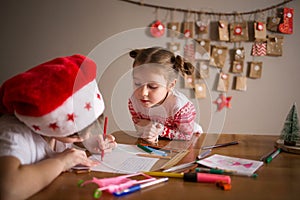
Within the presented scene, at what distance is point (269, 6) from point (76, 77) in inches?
79.3

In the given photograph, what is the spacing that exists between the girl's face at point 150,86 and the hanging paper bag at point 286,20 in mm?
1589

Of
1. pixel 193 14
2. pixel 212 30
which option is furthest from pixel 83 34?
pixel 212 30

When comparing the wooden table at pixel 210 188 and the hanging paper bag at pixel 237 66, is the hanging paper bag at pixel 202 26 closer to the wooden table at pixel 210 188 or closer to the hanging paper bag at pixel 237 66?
the hanging paper bag at pixel 237 66

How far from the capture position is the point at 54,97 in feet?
1.92

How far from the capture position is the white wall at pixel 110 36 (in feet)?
7.22

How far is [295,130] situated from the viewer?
908mm

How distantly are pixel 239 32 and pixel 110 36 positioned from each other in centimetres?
101

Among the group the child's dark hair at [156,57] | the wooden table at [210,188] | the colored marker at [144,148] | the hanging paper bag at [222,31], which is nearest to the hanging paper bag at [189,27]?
the hanging paper bag at [222,31]

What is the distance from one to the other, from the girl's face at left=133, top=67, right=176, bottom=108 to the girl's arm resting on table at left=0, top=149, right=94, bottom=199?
0.38 m

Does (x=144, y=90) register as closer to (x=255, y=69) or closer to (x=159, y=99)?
(x=159, y=99)

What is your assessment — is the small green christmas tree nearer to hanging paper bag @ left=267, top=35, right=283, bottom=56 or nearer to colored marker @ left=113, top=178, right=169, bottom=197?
colored marker @ left=113, top=178, right=169, bottom=197

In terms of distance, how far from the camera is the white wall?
2199 mm

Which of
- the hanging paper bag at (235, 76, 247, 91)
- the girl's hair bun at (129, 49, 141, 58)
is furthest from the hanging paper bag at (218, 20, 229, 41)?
the girl's hair bun at (129, 49, 141, 58)

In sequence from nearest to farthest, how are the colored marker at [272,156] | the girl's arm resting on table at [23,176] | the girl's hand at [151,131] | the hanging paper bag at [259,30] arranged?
the girl's arm resting on table at [23,176]
the colored marker at [272,156]
the girl's hand at [151,131]
the hanging paper bag at [259,30]
